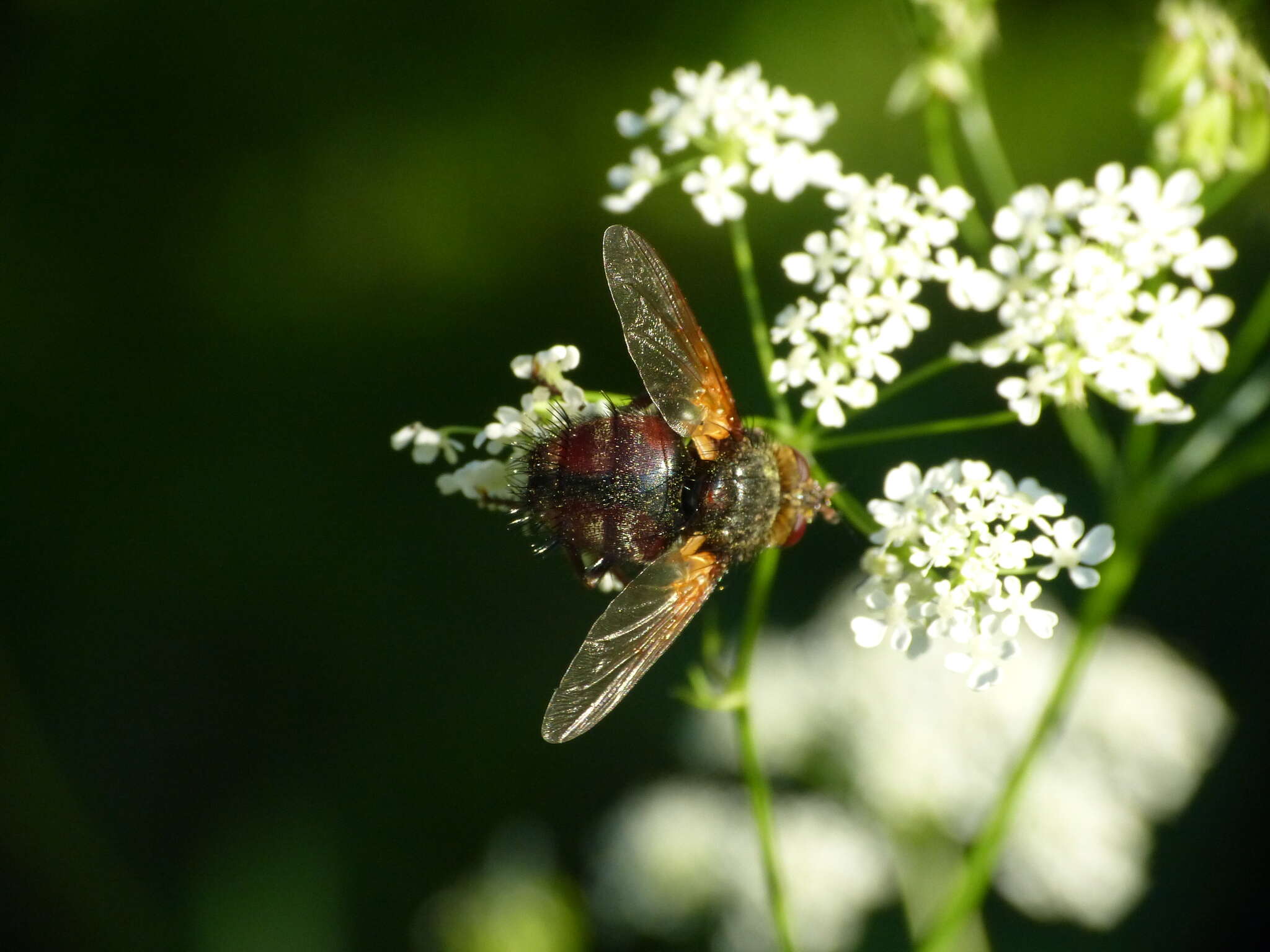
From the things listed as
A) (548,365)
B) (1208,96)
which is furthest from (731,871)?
(1208,96)

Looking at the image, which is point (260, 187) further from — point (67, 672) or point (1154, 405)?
point (1154, 405)

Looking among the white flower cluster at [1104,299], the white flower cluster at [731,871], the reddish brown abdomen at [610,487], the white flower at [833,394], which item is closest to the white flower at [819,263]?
the white flower at [833,394]

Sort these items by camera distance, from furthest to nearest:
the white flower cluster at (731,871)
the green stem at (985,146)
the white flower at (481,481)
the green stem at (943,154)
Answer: the white flower cluster at (731,871)
the green stem at (985,146)
the green stem at (943,154)
the white flower at (481,481)

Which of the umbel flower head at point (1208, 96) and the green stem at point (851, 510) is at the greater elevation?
the umbel flower head at point (1208, 96)

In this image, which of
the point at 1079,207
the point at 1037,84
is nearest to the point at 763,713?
the point at 1079,207

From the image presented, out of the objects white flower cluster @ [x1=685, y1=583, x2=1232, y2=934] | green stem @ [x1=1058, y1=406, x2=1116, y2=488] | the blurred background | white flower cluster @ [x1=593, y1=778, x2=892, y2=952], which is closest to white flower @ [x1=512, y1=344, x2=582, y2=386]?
green stem @ [x1=1058, y1=406, x2=1116, y2=488]

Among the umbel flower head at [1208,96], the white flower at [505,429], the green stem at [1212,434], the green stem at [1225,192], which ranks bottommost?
the green stem at [1212,434]

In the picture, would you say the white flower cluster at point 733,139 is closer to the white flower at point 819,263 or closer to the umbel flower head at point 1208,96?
the white flower at point 819,263
